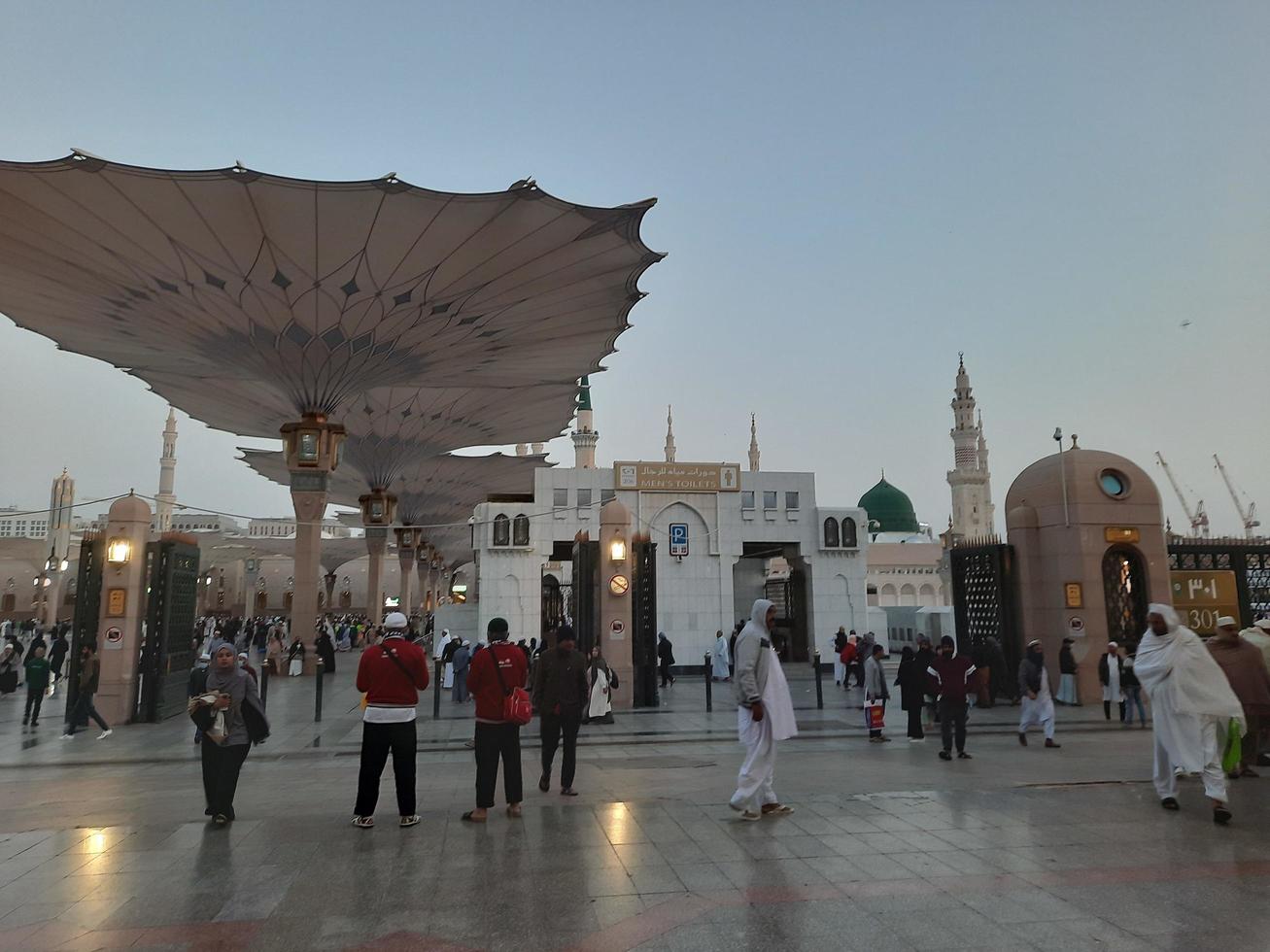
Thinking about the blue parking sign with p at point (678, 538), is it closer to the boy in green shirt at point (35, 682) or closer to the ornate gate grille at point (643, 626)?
the ornate gate grille at point (643, 626)

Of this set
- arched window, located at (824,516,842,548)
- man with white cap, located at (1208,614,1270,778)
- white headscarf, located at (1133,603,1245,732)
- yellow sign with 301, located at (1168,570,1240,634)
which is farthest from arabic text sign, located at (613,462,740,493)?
white headscarf, located at (1133,603,1245,732)

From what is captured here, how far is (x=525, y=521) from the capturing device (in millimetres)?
28719

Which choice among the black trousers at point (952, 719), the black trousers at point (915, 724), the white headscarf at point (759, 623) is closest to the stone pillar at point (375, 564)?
the black trousers at point (915, 724)

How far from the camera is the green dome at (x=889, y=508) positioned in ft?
239

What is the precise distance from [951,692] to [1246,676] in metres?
2.85

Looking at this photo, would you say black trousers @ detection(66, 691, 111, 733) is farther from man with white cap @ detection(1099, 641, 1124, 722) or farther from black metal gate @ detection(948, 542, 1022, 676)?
man with white cap @ detection(1099, 641, 1124, 722)

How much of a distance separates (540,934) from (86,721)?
12.4 metres

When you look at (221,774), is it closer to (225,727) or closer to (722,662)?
(225,727)

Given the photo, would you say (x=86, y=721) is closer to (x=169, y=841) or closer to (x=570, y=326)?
(x=169, y=841)

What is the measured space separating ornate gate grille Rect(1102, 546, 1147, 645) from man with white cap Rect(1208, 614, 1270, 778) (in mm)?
8068

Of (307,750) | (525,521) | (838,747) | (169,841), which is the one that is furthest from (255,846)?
(525,521)

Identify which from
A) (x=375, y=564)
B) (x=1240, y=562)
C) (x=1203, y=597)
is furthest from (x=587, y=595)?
(x=375, y=564)

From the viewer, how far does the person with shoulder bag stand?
628cm

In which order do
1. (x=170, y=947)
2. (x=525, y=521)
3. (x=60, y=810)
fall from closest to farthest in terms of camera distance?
(x=170, y=947)
(x=60, y=810)
(x=525, y=521)
